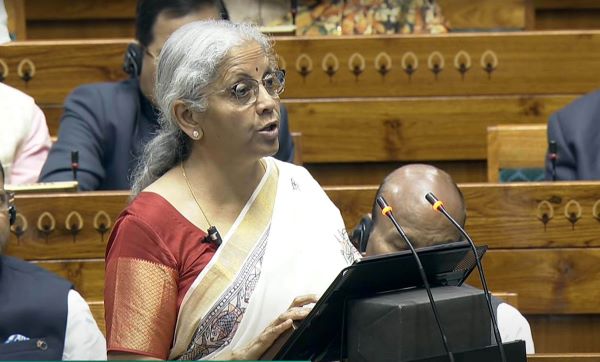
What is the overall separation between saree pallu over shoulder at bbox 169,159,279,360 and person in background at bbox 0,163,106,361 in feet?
1.11

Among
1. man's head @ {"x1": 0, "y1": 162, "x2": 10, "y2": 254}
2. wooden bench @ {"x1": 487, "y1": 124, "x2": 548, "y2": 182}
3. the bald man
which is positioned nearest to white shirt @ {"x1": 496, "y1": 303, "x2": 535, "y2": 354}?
the bald man

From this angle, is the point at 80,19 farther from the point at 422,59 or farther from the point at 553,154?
the point at 553,154

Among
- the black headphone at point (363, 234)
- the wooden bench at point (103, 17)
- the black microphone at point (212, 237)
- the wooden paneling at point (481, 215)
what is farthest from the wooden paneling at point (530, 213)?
the wooden bench at point (103, 17)

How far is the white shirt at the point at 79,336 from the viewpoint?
1.90 metres

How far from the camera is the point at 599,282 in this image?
2.31 metres

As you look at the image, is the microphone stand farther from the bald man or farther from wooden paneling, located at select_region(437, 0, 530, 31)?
wooden paneling, located at select_region(437, 0, 530, 31)

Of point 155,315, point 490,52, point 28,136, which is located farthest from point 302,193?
point 490,52

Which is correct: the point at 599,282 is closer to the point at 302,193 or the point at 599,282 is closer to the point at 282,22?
the point at 302,193

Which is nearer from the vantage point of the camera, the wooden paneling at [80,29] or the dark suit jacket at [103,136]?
the dark suit jacket at [103,136]

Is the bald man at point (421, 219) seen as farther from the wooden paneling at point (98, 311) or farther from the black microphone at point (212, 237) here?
the wooden paneling at point (98, 311)

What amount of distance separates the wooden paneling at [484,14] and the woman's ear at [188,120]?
1.64 m

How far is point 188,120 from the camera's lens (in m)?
1.65

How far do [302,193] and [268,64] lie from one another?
0.56 feet

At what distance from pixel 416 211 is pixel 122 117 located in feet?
3.12
